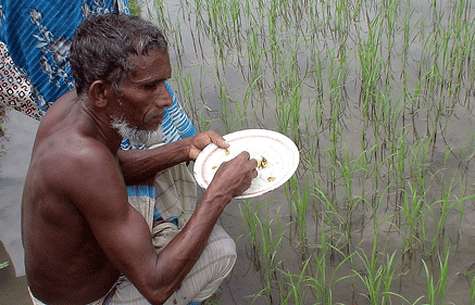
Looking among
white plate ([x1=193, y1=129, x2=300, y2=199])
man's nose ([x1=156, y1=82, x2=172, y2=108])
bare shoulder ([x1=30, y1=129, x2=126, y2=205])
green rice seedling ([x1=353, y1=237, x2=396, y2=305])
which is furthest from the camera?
green rice seedling ([x1=353, y1=237, x2=396, y2=305])

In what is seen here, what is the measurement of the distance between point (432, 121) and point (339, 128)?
0.45 metres

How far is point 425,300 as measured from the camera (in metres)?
2.35

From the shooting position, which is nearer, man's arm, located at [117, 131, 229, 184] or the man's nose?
the man's nose

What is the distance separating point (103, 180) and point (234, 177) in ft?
1.41

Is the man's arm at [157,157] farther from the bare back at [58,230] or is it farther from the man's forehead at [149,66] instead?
the man's forehead at [149,66]

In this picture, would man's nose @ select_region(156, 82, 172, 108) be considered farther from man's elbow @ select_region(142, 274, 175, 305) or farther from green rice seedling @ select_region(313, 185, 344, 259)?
green rice seedling @ select_region(313, 185, 344, 259)

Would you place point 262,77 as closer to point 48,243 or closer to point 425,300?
point 425,300

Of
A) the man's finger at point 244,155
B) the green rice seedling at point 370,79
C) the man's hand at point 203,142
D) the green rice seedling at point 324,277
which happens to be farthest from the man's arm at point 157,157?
the green rice seedling at point 370,79

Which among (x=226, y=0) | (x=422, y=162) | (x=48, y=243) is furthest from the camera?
(x=226, y=0)

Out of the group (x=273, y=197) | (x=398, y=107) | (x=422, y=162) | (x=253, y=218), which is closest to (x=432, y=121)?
(x=398, y=107)

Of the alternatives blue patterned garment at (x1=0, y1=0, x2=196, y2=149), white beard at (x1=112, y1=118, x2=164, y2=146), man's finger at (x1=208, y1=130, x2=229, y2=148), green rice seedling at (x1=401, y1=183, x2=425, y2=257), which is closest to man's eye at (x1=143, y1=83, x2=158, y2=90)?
white beard at (x1=112, y1=118, x2=164, y2=146)

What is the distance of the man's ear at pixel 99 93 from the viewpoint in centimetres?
167

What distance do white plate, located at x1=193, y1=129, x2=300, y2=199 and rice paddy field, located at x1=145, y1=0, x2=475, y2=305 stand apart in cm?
35

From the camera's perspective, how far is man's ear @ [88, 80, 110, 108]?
167 centimetres
